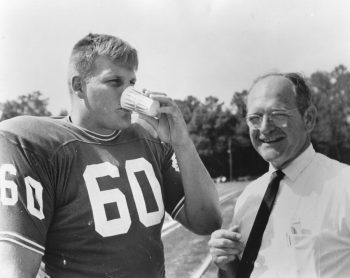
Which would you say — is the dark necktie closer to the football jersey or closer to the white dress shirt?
the white dress shirt

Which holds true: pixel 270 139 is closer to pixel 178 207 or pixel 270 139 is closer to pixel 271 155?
pixel 271 155

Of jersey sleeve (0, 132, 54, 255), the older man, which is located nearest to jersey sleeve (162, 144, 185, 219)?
the older man

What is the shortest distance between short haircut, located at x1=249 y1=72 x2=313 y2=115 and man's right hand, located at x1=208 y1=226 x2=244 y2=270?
0.72 meters

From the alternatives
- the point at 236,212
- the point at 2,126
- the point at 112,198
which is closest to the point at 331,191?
the point at 236,212

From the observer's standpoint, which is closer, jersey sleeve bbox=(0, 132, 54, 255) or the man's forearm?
jersey sleeve bbox=(0, 132, 54, 255)

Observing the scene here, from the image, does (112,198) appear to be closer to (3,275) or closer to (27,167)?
(27,167)

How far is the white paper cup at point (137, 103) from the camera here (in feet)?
6.54

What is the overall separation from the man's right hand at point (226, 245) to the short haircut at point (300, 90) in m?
0.72

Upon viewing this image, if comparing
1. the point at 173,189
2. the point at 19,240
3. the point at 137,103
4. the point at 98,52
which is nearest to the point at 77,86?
the point at 98,52

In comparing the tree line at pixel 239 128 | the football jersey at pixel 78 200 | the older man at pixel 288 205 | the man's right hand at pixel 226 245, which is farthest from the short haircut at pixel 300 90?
the tree line at pixel 239 128

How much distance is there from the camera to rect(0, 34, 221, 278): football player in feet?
5.15

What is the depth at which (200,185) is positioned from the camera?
2.13 meters

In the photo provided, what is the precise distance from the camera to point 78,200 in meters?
1.78

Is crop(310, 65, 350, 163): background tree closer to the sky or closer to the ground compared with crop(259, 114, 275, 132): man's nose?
closer to the ground
